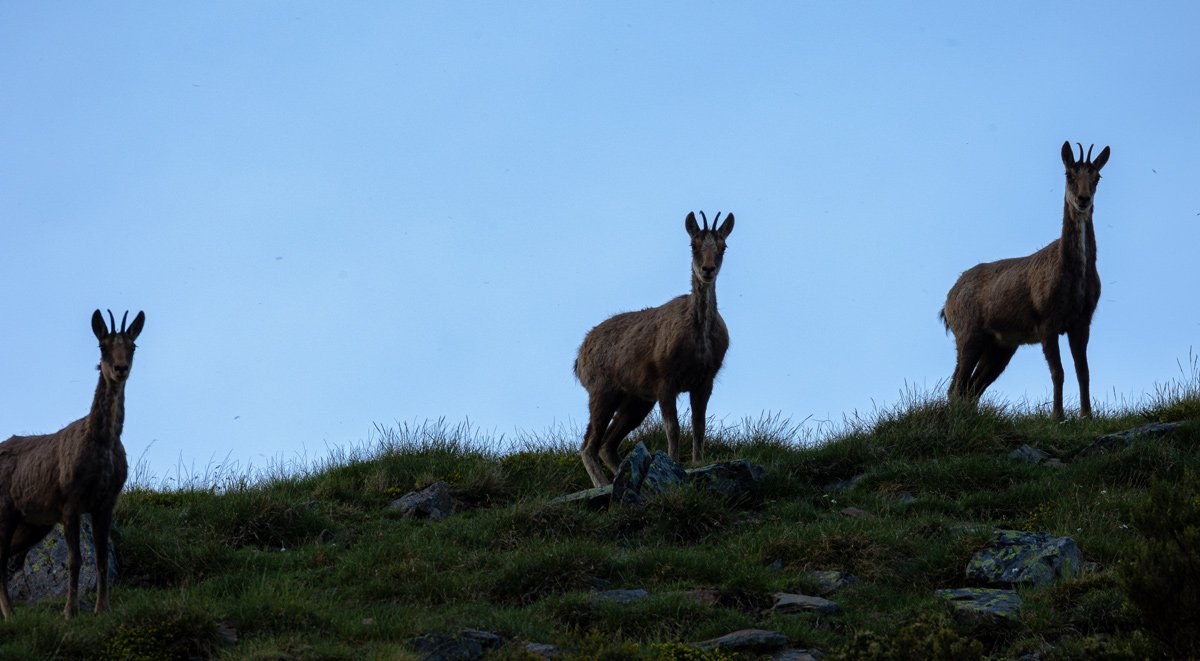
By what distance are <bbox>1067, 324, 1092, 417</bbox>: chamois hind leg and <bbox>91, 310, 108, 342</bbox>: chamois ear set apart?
36.0 ft

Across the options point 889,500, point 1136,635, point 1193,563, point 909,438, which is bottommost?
point 1136,635

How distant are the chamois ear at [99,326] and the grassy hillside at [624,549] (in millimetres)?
2069

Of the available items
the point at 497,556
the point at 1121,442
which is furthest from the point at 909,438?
the point at 497,556

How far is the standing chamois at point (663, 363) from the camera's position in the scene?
1108 cm

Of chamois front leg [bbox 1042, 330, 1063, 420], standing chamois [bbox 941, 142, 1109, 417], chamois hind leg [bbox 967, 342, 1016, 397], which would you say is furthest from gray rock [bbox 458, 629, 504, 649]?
chamois hind leg [bbox 967, 342, 1016, 397]

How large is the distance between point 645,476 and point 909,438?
3.11m

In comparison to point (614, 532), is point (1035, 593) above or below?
below

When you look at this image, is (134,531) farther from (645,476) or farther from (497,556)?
(645,476)

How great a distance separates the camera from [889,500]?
9.73 metres

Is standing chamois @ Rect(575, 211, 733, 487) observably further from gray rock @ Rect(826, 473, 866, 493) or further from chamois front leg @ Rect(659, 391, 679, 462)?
gray rock @ Rect(826, 473, 866, 493)

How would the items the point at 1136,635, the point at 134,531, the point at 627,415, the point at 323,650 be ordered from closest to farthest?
the point at 1136,635
the point at 323,650
the point at 134,531
the point at 627,415

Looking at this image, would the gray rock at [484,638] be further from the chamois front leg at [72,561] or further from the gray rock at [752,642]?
the chamois front leg at [72,561]

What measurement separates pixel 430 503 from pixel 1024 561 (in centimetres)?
570

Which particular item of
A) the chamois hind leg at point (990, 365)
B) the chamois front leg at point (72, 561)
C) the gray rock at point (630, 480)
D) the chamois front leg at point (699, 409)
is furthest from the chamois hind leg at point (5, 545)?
the chamois hind leg at point (990, 365)
